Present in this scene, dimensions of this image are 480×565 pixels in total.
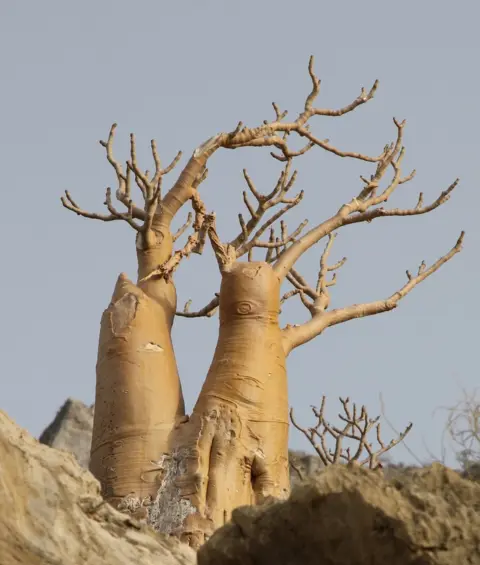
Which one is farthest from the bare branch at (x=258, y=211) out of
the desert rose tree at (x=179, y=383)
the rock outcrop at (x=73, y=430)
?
the rock outcrop at (x=73, y=430)

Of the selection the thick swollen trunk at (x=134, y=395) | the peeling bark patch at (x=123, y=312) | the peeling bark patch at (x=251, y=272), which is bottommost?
the thick swollen trunk at (x=134, y=395)

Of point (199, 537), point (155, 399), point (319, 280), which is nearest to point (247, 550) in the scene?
point (199, 537)

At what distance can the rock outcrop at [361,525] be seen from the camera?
275 centimetres

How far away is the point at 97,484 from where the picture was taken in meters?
3.63

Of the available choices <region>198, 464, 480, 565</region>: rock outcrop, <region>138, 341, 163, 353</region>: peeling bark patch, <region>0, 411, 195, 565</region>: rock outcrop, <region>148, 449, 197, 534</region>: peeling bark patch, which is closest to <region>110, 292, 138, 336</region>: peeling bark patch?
<region>138, 341, 163, 353</region>: peeling bark patch

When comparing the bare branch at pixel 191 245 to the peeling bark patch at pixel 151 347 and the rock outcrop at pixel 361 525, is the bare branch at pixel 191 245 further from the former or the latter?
the rock outcrop at pixel 361 525

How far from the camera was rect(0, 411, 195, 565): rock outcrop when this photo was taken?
10.1 ft

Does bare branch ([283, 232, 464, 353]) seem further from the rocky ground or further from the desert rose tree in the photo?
the rocky ground

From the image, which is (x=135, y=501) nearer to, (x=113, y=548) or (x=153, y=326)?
(x=153, y=326)

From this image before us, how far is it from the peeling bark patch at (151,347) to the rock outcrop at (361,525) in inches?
157

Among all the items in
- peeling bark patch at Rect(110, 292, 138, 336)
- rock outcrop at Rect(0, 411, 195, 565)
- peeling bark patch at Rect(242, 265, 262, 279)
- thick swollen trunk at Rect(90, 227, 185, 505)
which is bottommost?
rock outcrop at Rect(0, 411, 195, 565)

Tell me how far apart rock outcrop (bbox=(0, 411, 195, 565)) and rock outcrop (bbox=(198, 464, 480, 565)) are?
16.3 inches

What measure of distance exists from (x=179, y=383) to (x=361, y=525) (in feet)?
14.5

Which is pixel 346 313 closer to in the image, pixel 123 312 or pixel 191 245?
pixel 191 245
